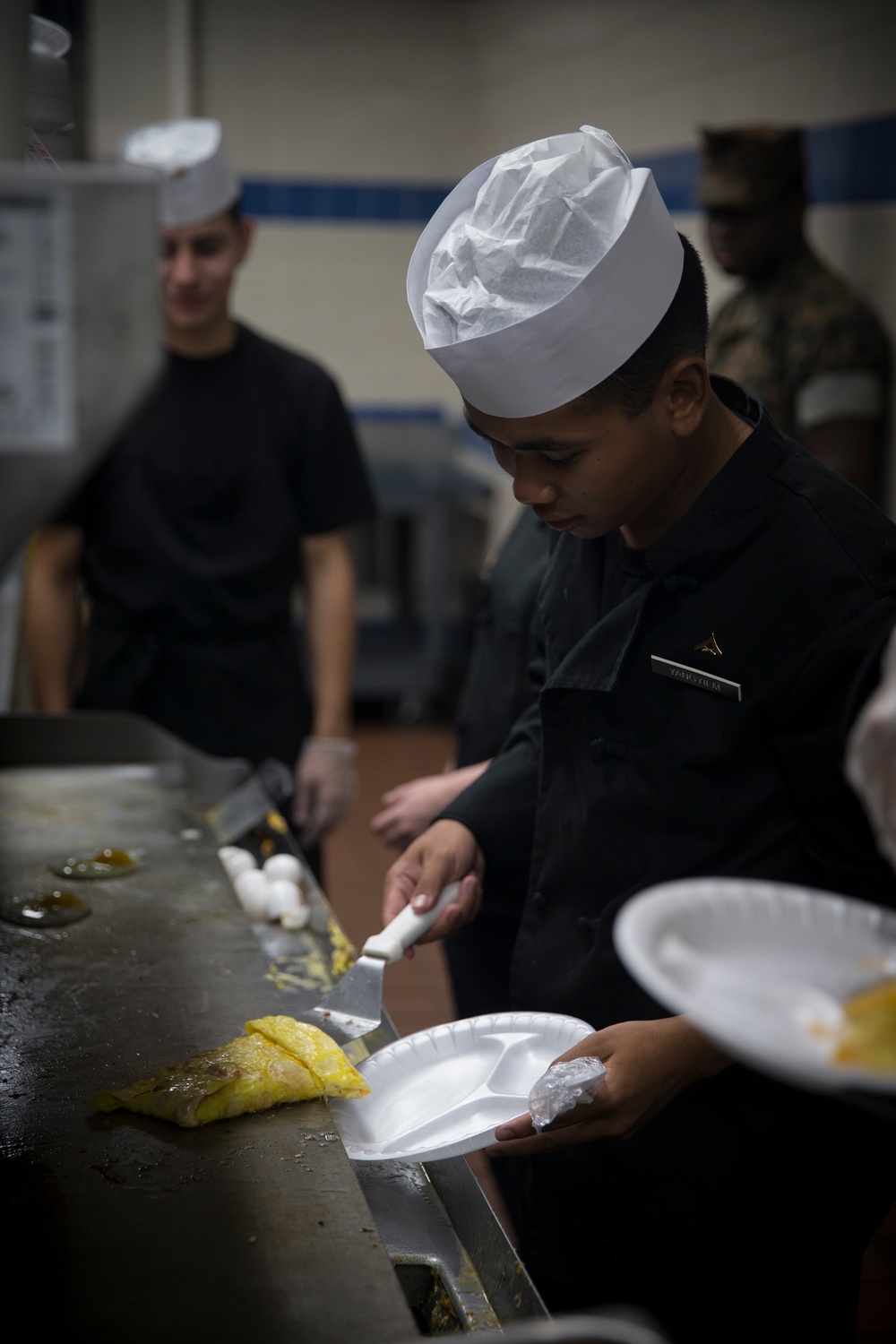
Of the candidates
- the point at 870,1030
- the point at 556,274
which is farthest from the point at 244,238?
the point at 870,1030

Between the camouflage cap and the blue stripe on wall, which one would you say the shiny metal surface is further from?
the blue stripe on wall

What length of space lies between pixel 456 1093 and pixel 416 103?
5.83 metres

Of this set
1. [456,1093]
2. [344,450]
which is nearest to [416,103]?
[344,450]

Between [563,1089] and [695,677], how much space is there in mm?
454

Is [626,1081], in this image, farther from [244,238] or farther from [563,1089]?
[244,238]

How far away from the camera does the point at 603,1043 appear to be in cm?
124

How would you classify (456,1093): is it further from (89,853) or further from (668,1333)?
(89,853)

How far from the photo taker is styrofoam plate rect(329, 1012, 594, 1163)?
Result: 1.25m

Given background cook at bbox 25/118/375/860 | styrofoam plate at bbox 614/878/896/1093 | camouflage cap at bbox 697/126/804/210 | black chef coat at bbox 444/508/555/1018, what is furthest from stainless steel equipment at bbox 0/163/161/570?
camouflage cap at bbox 697/126/804/210

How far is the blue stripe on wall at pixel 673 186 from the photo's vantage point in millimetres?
3309

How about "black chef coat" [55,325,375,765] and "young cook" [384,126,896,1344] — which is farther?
"black chef coat" [55,325,375,765]

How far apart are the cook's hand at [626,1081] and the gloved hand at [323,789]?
1444 millimetres

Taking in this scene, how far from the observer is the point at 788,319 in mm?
3260

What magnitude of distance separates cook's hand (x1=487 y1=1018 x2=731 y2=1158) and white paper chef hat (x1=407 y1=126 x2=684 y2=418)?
2.10 ft
